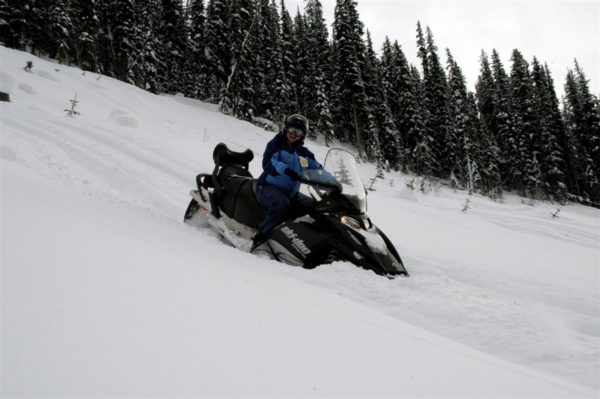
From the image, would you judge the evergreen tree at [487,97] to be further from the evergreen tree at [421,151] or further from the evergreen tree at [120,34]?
the evergreen tree at [120,34]

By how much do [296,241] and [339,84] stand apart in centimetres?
3338

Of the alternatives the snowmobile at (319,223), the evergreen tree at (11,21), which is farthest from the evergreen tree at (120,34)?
the snowmobile at (319,223)

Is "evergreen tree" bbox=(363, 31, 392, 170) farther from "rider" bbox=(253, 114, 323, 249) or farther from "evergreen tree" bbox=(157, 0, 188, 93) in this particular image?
"rider" bbox=(253, 114, 323, 249)

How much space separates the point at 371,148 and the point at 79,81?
21869 millimetres

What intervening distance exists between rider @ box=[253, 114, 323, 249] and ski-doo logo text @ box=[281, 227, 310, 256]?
0.23 m

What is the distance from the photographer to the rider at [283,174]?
453 centimetres

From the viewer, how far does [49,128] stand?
8406 millimetres

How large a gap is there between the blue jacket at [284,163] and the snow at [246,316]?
1.04 metres

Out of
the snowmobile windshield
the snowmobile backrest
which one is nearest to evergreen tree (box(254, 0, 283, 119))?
the snowmobile backrest

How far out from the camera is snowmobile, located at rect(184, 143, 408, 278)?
3.94 m

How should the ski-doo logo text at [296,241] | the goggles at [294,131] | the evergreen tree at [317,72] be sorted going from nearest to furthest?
1. the ski-doo logo text at [296,241]
2. the goggles at [294,131]
3. the evergreen tree at [317,72]

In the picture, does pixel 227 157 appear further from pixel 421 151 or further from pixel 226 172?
pixel 421 151

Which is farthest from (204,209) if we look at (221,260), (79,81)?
(79,81)

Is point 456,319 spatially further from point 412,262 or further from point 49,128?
point 49,128
